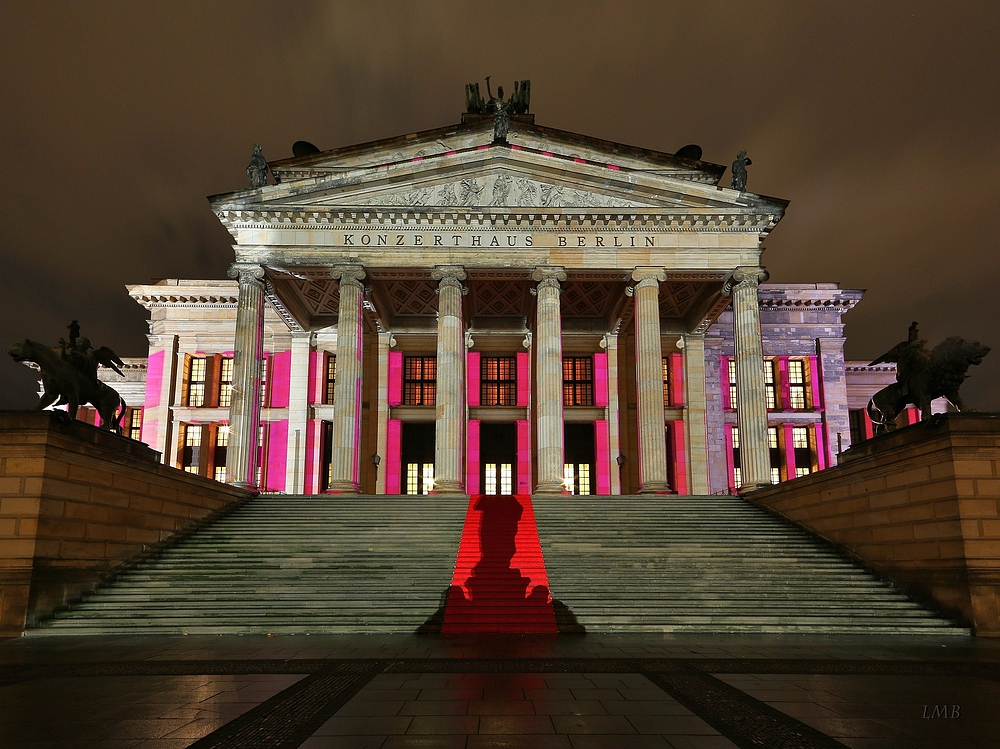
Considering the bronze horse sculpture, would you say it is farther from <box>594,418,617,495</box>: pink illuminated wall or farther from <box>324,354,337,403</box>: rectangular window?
<box>594,418,617,495</box>: pink illuminated wall

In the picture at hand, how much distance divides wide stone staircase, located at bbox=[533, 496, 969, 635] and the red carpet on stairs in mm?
429

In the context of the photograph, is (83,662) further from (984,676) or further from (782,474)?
(782,474)

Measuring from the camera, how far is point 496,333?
35625 mm

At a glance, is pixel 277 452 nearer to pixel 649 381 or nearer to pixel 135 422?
pixel 135 422

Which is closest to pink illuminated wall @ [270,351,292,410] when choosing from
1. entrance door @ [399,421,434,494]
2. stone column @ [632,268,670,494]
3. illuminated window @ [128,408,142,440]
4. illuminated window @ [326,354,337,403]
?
illuminated window @ [326,354,337,403]

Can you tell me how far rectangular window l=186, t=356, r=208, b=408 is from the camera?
3641cm

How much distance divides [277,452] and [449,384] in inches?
476

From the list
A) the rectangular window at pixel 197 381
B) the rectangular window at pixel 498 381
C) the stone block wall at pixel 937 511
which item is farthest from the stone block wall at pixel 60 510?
the rectangular window at pixel 498 381

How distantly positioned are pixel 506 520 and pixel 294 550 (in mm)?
6357

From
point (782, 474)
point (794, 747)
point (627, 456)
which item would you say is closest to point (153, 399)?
point (627, 456)

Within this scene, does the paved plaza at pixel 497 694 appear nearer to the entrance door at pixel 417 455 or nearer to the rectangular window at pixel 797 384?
the entrance door at pixel 417 455

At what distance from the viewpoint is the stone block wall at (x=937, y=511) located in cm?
1459

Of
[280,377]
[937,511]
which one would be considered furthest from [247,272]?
[937,511]

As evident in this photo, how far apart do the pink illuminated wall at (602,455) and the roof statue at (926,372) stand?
16325 millimetres
